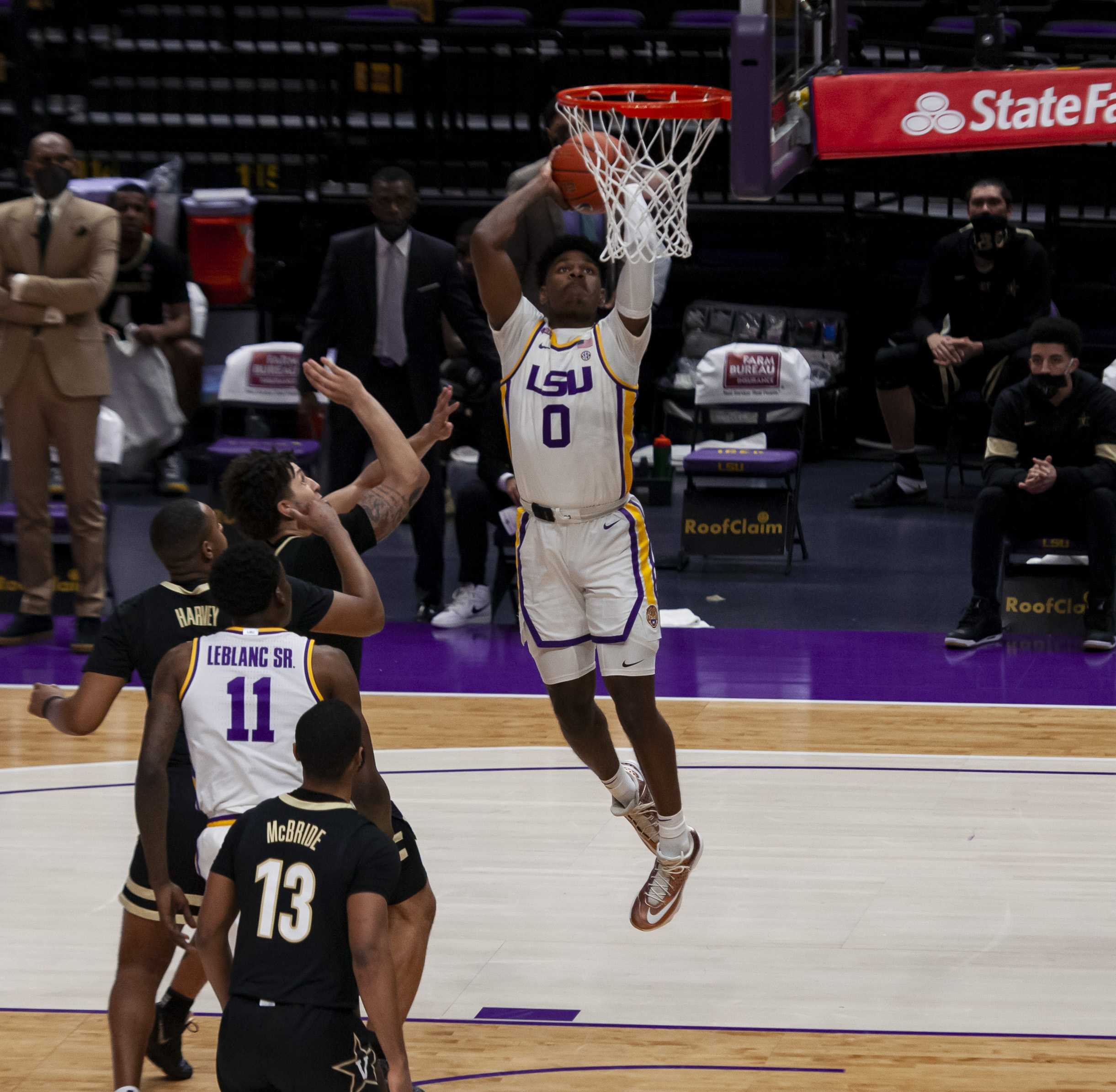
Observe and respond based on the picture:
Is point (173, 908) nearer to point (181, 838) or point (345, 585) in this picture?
point (181, 838)

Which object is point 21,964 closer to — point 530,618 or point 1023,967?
point 530,618

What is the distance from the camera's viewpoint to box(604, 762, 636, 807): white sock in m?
5.38

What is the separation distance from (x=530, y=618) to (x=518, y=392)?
0.66 m

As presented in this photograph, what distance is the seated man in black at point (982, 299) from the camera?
1039 cm

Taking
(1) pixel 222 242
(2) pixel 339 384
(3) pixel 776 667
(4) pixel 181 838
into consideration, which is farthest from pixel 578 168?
(1) pixel 222 242

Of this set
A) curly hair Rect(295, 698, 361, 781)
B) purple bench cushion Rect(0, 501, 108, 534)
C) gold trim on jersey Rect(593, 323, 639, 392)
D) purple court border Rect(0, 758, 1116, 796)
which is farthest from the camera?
purple bench cushion Rect(0, 501, 108, 534)

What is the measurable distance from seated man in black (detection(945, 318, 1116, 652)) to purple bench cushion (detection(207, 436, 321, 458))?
360 cm

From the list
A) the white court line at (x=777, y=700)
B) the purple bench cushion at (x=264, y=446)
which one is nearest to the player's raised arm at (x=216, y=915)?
the white court line at (x=777, y=700)

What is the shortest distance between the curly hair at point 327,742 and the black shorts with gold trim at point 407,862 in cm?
59

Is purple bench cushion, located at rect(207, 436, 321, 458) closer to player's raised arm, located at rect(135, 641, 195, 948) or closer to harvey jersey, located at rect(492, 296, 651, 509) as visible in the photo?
harvey jersey, located at rect(492, 296, 651, 509)

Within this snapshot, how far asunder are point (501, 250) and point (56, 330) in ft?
12.6

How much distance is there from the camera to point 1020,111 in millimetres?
7715

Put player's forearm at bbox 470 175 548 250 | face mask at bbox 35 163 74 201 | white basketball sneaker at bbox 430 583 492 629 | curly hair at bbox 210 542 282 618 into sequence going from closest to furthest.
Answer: curly hair at bbox 210 542 282 618, player's forearm at bbox 470 175 548 250, face mask at bbox 35 163 74 201, white basketball sneaker at bbox 430 583 492 629

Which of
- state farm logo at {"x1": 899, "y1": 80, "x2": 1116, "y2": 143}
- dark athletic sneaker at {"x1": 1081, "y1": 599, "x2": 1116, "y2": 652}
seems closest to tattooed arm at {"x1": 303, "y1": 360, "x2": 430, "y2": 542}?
state farm logo at {"x1": 899, "y1": 80, "x2": 1116, "y2": 143}
